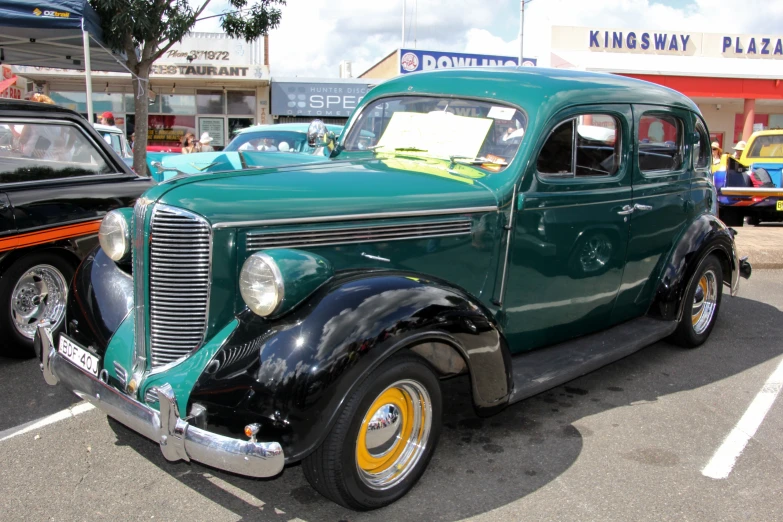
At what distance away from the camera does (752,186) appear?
11.8 metres

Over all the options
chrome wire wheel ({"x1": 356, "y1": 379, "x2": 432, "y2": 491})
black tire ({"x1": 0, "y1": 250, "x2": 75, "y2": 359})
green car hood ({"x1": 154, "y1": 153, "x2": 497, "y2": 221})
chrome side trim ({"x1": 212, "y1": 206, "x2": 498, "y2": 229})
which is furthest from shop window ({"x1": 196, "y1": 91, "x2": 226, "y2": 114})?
chrome wire wheel ({"x1": 356, "y1": 379, "x2": 432, "y2": 491})

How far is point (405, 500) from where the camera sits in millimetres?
2896

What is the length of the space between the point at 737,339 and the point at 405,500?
370 cm

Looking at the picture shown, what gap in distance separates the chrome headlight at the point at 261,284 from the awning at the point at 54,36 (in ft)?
21.5

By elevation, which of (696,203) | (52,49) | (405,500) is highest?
(52,49)

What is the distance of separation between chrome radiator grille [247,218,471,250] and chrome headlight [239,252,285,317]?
0.19 m

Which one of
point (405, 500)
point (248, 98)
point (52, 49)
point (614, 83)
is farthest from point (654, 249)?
point (248, 98)

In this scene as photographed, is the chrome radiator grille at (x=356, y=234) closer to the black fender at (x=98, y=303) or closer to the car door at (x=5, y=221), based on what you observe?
the black fender at (x=98, y=303)

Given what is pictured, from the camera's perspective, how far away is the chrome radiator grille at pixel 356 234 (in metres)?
2.78

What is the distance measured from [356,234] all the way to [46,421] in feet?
6.81

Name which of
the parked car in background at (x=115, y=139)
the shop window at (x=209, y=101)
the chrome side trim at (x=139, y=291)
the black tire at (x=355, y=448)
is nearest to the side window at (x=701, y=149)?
the black tire at (x=355, y=448)

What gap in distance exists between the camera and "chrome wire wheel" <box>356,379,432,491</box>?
277cm

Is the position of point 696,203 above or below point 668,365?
above

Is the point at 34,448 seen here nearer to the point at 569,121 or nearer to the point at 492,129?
the point at 492,129
